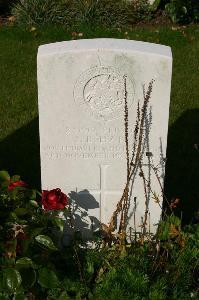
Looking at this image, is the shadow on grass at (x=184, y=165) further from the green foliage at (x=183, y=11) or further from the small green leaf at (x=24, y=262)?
the green foliage at (x=183, y=11)

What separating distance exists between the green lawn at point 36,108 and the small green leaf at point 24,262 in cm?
158

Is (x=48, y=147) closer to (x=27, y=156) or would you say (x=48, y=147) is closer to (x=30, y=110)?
(x=27, y=156)

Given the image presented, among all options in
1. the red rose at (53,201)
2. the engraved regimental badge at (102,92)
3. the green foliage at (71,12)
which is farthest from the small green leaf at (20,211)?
the green foliage at (71,12)

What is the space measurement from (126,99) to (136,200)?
27.6 inches

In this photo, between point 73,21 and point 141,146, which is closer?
point 141,146

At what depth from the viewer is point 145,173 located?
11.6ft

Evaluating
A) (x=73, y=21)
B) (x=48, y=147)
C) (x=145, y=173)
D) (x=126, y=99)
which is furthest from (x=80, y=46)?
(x=73, y=21)

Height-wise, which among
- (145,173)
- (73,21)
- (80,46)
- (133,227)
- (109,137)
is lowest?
(133,227)

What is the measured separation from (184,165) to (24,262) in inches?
88.9

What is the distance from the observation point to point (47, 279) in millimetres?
2973

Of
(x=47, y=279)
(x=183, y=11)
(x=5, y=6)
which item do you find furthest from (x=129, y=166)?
(x=5, y=6)

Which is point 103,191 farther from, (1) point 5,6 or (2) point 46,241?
(1) point 5,6

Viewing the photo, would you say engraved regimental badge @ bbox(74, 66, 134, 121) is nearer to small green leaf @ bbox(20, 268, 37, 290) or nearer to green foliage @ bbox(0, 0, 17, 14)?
small green leaf @ bbox(20, 268, 37, 290)

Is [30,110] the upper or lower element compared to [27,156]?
upper
